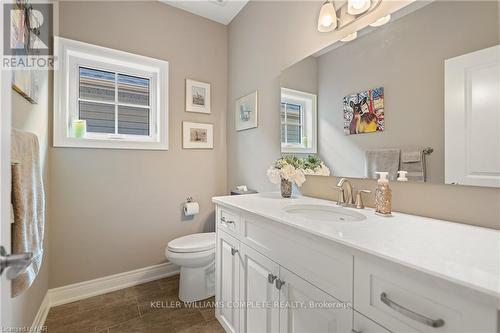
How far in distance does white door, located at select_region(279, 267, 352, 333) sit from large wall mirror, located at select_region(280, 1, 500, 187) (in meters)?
0.68

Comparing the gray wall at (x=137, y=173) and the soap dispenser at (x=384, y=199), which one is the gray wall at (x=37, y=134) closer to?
the gray wall at (x=137, y=173)

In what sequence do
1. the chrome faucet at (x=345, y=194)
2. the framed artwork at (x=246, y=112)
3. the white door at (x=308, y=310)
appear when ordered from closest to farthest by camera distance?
the white door at (x=308, y=310), the chrome faucet at (x=345, y=194), the framed artwork at (x=246, y=112)

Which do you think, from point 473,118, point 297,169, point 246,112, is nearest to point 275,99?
point 246,112

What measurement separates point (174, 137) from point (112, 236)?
1.06 m

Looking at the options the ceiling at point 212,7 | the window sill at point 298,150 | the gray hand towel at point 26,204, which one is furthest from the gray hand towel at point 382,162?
the ceiling at point 212,7

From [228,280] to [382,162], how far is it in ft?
3.67

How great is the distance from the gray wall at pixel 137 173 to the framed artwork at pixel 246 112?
293 millimetres

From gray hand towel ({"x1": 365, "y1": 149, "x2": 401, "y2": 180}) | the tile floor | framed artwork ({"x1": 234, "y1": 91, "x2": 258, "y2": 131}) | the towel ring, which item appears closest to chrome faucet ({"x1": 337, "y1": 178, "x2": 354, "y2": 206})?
gray hand towel ({"x1": 365, "y1": 149, "x2": 401, "y2": 180})

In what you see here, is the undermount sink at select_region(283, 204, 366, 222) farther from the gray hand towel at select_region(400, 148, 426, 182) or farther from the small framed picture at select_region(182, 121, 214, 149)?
the small framed picture at select_region(182, 121, 214, 149)

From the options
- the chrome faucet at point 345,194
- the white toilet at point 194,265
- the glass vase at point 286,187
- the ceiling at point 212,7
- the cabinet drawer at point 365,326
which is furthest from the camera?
the ceiling at point 212,7

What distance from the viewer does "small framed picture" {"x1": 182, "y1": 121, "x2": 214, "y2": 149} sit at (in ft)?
7.66

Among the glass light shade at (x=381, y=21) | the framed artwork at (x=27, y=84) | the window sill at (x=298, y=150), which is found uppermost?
the glass light shade at (x=381, y=21)

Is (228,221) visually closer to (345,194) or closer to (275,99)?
(345,194)

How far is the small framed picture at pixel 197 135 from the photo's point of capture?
7.66 ft
